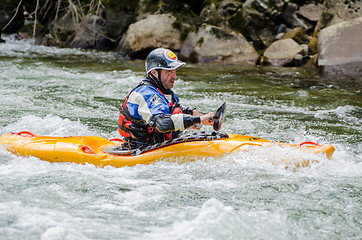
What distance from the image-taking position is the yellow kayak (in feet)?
13.7

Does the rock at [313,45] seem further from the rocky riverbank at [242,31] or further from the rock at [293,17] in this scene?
the rock at [293,17]

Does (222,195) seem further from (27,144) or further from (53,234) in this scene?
(27,144)

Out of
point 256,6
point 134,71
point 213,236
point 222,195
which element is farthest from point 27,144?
point 256,6

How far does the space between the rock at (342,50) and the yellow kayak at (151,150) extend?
6.71m

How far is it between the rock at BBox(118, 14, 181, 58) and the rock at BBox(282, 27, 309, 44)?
3521 mm

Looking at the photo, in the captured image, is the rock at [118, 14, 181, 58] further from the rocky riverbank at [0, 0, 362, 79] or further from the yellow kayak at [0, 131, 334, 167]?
the yellow kayak at [0, 131, 334, 167]

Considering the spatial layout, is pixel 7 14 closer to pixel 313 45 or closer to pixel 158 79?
pixel 313 45

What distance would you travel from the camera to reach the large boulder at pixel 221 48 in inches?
486

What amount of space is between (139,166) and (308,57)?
9.05 metres

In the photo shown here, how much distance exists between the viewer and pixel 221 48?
12414mm

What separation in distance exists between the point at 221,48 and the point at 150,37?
2513mm

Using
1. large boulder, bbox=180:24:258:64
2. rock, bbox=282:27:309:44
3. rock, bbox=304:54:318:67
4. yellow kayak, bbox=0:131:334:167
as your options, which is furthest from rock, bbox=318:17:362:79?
yellow kayak, bbox=0:131:334:167

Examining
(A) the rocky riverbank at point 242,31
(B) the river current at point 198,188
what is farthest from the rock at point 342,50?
(B) the river current at point 198,188

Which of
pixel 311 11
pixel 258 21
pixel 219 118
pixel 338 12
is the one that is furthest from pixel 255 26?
pixel 219 118
